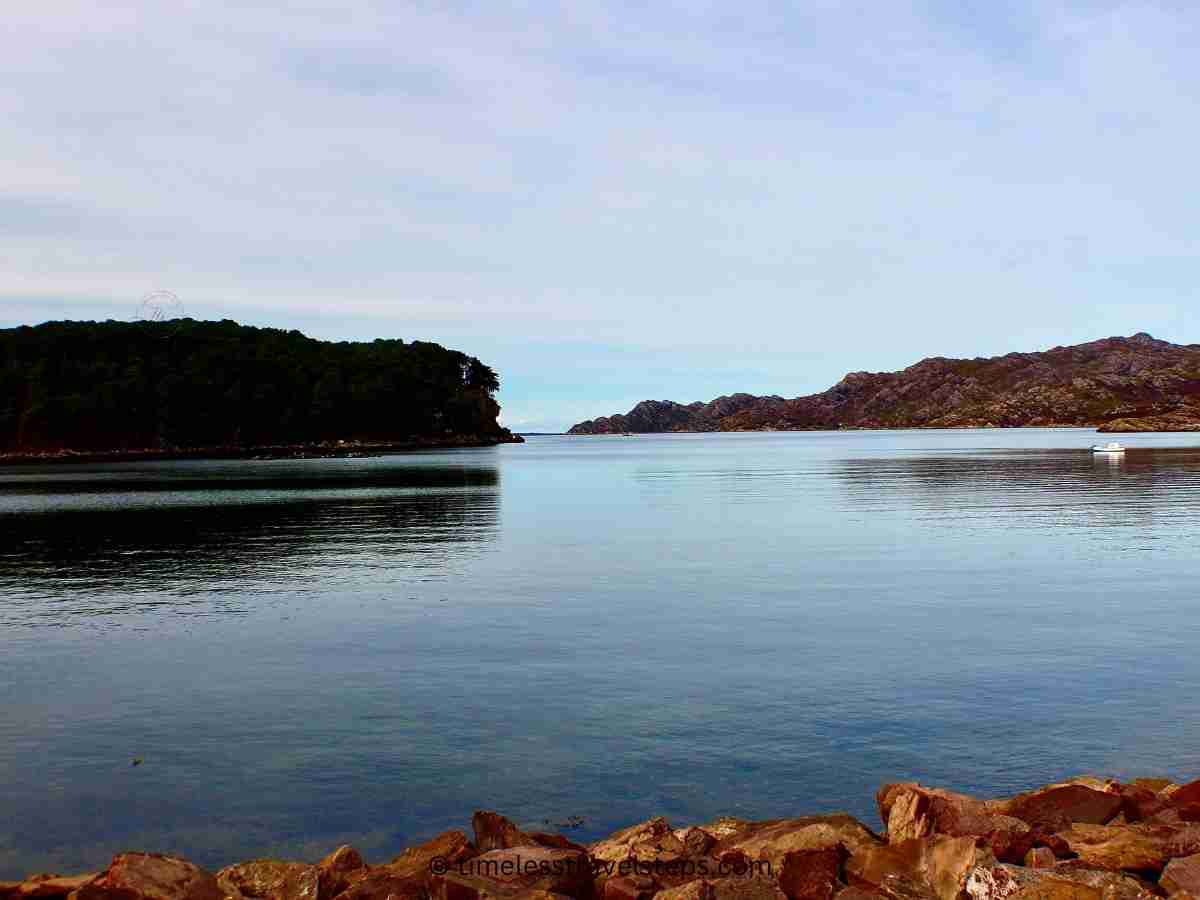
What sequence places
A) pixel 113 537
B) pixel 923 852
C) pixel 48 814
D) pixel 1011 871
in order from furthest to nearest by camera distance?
pixel 113 537, pixel 48 814, pixel 923 852, pixel 1011 871

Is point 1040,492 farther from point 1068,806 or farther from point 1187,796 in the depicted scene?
point 1068,806

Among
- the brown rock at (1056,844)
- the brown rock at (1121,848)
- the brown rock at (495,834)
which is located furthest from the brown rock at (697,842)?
the brown rock at (1121,848)

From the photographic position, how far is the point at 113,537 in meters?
57.1

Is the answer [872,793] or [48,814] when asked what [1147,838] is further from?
[48,814]

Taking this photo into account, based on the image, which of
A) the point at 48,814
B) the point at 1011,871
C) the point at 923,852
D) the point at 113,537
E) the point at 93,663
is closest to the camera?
the point at 1011,871

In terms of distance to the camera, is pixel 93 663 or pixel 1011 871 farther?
pixel 93 663

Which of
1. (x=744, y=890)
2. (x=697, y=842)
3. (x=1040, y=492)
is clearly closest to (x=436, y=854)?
(x=697, y=842)

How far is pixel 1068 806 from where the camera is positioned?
12.7 metres

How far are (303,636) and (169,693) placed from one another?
5974 millimetres

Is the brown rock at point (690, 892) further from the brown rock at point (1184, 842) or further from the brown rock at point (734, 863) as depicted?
the brown rock at point (1184, 842)

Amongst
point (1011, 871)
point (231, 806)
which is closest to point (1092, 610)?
point (1011, 871)

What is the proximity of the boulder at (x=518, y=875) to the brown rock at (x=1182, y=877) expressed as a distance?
587cm

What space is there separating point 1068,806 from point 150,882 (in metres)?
10.5

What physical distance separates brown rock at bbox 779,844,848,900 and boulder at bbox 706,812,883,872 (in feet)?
0.86
